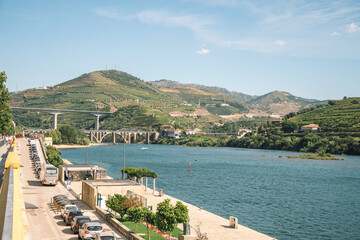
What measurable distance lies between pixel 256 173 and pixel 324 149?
64.8 m

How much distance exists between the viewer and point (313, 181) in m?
79.8

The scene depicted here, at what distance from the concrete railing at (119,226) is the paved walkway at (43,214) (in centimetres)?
32

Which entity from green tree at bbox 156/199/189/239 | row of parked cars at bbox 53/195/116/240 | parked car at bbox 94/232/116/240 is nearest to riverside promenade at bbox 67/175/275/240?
green tree at bbox 156/199/189/239

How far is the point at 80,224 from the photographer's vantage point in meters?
27.4

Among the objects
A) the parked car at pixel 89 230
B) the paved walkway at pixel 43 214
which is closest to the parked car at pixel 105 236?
the parked car at pixel 89 230

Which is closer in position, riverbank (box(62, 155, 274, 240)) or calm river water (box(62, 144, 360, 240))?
riverbank (box(62, 155, 274, 240))

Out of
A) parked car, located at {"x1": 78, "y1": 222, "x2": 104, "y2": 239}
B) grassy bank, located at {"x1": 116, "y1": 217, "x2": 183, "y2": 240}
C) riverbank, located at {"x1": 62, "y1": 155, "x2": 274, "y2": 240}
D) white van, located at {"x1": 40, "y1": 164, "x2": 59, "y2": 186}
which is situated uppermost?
white van, located at {"x1": 40, "y1": 164, "x2": 59, "y2": 186}

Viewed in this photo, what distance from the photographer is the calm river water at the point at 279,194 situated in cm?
4281

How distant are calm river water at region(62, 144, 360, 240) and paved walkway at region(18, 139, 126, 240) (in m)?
17.0

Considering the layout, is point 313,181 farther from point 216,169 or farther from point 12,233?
point 12,233

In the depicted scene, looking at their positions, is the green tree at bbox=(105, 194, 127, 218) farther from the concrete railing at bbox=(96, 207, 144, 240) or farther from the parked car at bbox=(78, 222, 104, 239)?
the parked car at bbox=(78, 222, 104, 239)

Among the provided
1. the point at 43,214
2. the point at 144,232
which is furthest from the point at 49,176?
the point at 144,232

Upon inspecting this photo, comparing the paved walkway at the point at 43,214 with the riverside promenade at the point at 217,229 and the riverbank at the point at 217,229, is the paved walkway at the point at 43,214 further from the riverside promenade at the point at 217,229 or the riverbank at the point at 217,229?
the riverbank at the point at 217,229

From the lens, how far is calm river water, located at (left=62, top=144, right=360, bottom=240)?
42.8 metres
